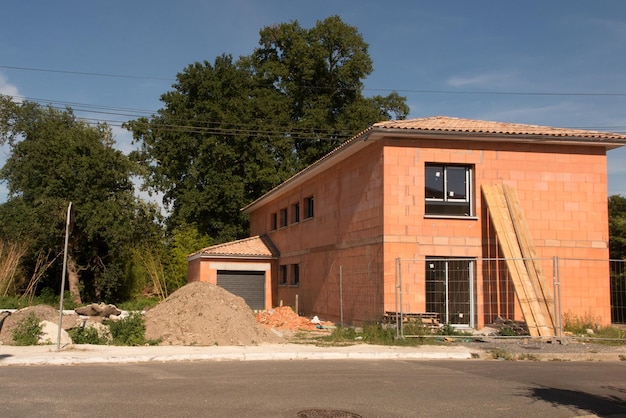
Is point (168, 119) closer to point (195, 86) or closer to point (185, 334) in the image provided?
point (195, 86)

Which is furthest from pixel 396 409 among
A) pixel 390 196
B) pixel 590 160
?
pixel 590 160

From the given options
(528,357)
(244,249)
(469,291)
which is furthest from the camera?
(244,249)

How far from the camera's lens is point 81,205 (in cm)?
3650

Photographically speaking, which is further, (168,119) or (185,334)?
(168,119)

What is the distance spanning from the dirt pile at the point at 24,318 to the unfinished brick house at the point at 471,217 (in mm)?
8906

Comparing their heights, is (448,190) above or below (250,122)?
below

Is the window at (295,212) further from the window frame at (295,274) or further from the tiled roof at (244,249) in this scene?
the tiled roof at (244,249)

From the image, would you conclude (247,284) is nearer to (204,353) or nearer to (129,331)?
(129,331)

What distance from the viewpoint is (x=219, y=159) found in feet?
141

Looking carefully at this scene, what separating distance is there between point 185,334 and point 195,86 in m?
31.6

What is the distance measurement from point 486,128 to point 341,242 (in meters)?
6.58

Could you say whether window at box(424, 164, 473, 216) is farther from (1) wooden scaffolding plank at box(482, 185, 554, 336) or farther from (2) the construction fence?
(2) the construction fence

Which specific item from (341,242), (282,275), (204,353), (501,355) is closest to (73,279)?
(282,275)

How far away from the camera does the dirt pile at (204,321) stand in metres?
16.1
